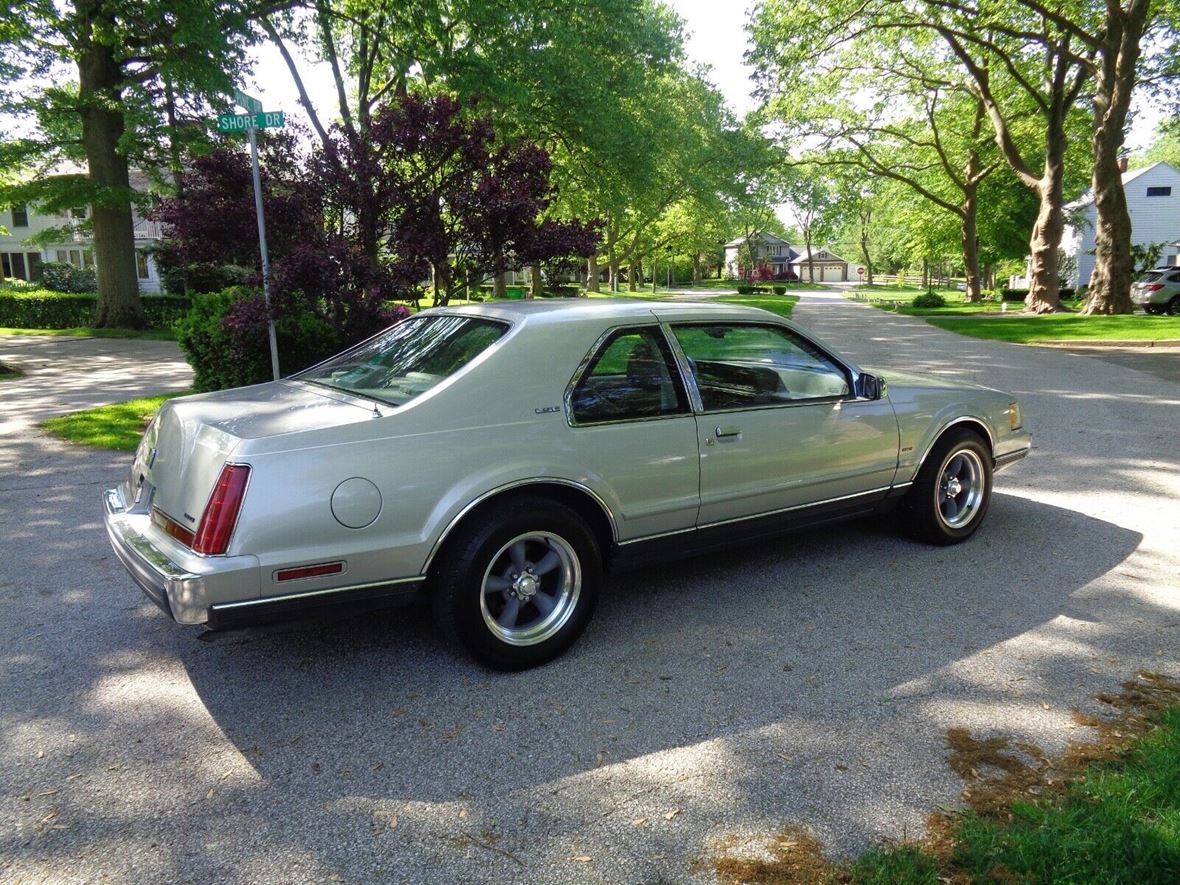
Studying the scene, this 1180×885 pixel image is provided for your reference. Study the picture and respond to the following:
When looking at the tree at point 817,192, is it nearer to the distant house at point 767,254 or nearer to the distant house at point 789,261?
the distant house at point 767,254

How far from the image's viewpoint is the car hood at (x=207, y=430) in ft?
10.2

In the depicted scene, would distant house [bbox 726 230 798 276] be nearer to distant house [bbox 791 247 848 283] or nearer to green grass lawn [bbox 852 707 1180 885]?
distant house [bbox 791 247 848 283]

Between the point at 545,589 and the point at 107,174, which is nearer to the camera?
the point at 545,589

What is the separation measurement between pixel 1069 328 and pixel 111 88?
24324 millimetres

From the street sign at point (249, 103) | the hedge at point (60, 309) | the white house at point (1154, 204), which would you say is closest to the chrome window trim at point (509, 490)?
the street sign at point (249, 103)

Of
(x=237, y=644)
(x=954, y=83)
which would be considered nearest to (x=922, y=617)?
(x=237, y=644)

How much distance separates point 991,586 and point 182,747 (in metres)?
3.97

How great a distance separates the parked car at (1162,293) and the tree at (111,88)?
30.7 meters

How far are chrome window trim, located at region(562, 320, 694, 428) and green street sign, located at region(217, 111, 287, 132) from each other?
5.10m

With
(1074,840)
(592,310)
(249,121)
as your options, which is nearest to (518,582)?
(592,310)

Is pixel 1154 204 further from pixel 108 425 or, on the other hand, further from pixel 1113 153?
pixel 108 425

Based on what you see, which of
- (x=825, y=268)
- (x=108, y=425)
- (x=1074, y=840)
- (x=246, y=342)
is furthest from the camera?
(x=825, y=268)

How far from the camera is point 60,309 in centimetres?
2511

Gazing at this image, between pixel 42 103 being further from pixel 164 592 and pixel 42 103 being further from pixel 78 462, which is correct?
pixel 164 592
